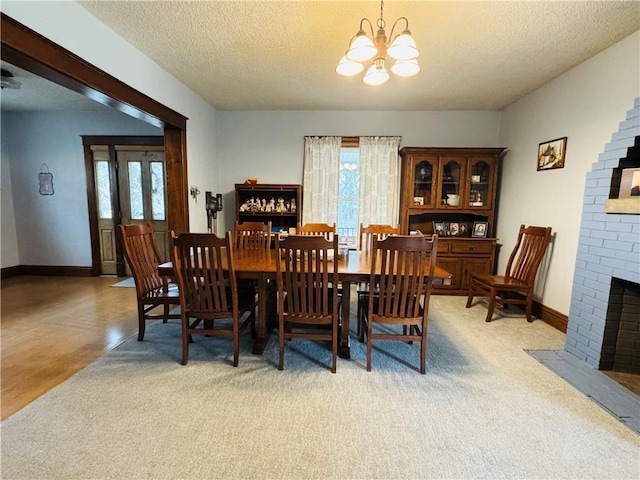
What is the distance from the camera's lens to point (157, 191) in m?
4.53

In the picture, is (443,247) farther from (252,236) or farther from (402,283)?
(252,236)

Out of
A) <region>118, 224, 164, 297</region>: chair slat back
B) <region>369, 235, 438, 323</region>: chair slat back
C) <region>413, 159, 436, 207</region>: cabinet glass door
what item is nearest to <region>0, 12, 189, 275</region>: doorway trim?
<region>118, 224, 164, 297</region>: chair slat back

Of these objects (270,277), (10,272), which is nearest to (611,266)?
(270,277)

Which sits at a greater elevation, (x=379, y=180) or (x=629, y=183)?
(x=379, y=180)

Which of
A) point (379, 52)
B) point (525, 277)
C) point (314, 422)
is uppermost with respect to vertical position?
point (379, 52)

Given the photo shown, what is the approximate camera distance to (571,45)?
95.2 inches

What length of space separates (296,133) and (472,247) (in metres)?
3.01

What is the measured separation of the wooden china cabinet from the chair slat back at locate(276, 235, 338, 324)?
2.37 metres

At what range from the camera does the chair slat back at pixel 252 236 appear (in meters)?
3.18

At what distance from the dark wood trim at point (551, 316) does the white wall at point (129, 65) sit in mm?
4245

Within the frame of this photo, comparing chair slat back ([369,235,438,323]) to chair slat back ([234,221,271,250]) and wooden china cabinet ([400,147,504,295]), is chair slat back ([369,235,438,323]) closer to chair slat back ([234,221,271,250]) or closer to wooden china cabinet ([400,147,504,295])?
chair slat back ([234,221,271,250])

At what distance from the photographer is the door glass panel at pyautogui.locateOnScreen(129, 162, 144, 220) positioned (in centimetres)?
450

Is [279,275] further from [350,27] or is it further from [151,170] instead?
[151,170]

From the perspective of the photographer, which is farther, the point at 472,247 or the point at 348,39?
the point at 472,247
